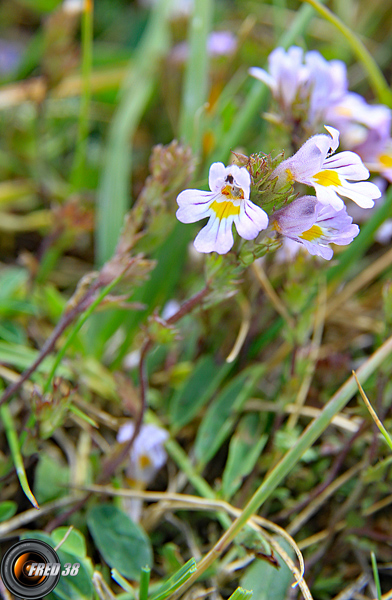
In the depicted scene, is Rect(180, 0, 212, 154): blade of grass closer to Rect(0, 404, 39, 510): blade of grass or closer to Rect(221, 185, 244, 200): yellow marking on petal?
Rect(221, 185, 244, 200): yellow marking on petal

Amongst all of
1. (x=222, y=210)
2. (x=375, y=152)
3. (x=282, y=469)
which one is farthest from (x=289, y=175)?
(x=375, y=152)

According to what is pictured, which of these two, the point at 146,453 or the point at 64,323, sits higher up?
the point at 64,323

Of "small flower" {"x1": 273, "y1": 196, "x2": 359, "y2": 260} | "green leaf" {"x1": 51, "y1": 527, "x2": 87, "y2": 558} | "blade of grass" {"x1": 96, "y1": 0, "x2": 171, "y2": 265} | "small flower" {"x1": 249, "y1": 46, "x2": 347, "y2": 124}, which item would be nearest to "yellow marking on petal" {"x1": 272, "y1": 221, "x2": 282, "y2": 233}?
"small flower" {"x1": 273, "y1": 196, "x2": 359, "y2": 260}

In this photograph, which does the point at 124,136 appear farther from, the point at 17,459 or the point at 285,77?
the point at 17,459

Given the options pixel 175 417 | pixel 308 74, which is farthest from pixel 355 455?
pixel 308 74

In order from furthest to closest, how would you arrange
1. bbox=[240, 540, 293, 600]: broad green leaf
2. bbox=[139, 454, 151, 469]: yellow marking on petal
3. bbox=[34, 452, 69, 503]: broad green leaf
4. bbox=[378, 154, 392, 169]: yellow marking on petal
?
bbox=[378, 154, 392, 169]: yellow marking on petal
bbox=[139, 454, 151, 469]: yellow marking on petal
bbox=[34, 452, 69, 503]: broad green leaf
bbox=[240, 540, 293, 600]: broad green leaf

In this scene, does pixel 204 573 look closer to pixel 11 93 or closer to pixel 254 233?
pixel 254 233
